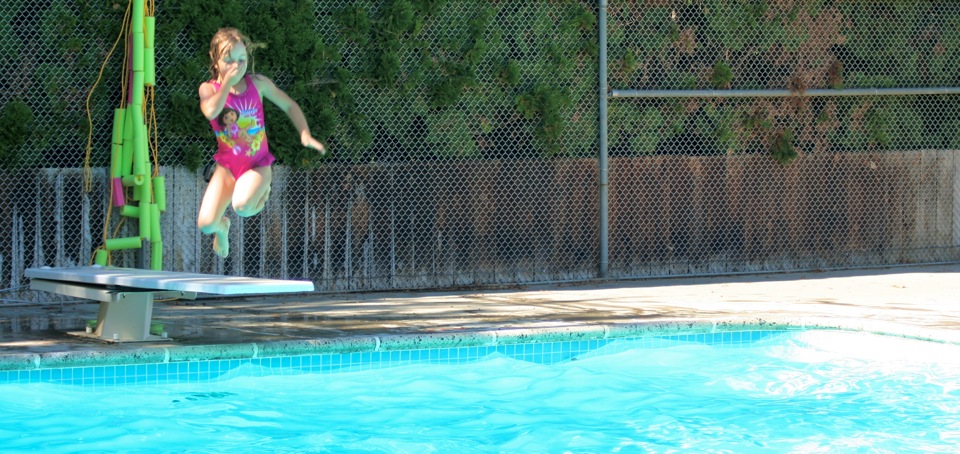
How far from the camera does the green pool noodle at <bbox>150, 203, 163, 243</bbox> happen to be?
960 cm

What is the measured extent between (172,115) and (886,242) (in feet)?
23.7

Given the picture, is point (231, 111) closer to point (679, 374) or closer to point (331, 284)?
point (679, 374)

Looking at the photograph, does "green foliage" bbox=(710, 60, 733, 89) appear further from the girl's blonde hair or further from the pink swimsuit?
the girl's blonde hair

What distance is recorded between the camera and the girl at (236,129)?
6691 mm

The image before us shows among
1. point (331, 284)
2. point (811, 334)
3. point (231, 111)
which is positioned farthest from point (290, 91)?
point (811, 334)

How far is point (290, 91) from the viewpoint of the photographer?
419 inches

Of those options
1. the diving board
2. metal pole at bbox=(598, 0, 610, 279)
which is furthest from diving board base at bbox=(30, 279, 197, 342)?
metal pole at bbox=(598, 0, 610, 279)

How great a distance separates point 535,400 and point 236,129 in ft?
7.97

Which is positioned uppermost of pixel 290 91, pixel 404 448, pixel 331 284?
pixel 290 91

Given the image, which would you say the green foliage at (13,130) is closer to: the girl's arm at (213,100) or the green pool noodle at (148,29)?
the green pool noodle at (148,29)

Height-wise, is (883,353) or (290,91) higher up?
(290,91)

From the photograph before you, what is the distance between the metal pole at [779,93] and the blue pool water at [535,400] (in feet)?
11.9

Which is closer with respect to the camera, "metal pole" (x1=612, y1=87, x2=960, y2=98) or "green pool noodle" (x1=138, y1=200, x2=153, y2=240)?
"green pool noodle" (x1=138, y1=200, x2=153, y2=240)

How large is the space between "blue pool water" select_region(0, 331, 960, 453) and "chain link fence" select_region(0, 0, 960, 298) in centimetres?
297
